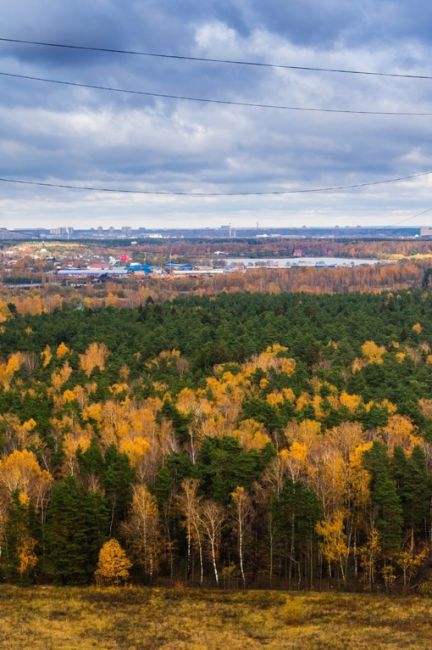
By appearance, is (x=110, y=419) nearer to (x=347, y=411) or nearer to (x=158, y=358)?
(x=347, y=411)

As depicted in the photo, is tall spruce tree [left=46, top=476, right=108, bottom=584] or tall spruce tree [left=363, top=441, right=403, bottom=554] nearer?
tall spruce tree [left=46, top=476, right=108, bottom=584]

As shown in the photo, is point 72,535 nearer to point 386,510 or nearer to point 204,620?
point 204,620

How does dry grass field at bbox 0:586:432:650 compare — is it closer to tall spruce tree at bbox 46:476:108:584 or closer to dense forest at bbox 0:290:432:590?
tall spruce tree at bbox 46:476:108:584

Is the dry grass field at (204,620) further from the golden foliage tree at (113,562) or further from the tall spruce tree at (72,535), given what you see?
the tall spruce tree at (72,535)

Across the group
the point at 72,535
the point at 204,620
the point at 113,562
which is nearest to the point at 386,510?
the point at 204,620

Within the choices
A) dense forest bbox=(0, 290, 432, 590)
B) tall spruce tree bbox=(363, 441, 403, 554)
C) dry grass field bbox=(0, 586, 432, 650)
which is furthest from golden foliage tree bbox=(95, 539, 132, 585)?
tall spruce tree bbox=(363, 441, 403, 554)
